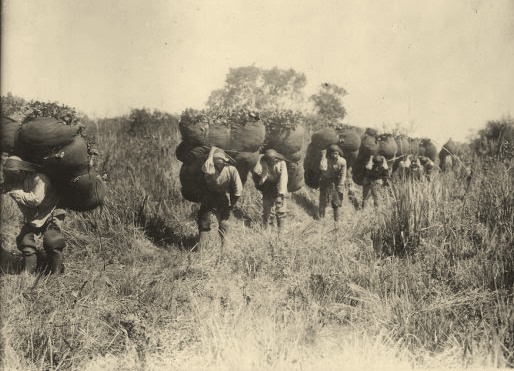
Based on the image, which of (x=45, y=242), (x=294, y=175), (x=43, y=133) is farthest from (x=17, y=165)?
(x=294, y=175)

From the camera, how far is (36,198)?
477 centimetres

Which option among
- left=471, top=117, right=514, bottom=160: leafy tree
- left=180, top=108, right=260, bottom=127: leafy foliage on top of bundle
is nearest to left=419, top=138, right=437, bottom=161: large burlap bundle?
left=471, top=117, right=514, bottom=160: leafy tree

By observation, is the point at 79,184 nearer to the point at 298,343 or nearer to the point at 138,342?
the point at 138,342

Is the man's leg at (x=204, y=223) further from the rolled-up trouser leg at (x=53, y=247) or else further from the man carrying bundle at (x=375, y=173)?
the man carrying bundle at (x=375, y=173)

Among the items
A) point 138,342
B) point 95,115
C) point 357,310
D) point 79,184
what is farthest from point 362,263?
point 95,115

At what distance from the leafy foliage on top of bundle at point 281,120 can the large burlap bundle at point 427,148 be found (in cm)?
758

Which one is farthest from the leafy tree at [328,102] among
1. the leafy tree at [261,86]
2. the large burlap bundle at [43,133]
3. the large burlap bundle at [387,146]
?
the large burlap bundle at [43,133]

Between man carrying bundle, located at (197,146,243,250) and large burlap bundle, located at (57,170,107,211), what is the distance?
4.71ft

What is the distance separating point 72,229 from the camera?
6480 millimetres

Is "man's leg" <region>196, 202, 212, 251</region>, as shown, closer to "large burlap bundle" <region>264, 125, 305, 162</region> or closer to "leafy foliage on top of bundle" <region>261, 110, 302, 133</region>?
"large burlap bundle" <region>264, 125, 305, 162</region>

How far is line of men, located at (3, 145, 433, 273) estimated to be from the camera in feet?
15.9

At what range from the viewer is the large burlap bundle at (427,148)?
1403 centimetres

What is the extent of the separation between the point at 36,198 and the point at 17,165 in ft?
1.30

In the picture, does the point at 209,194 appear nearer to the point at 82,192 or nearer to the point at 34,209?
the point at 82,192
